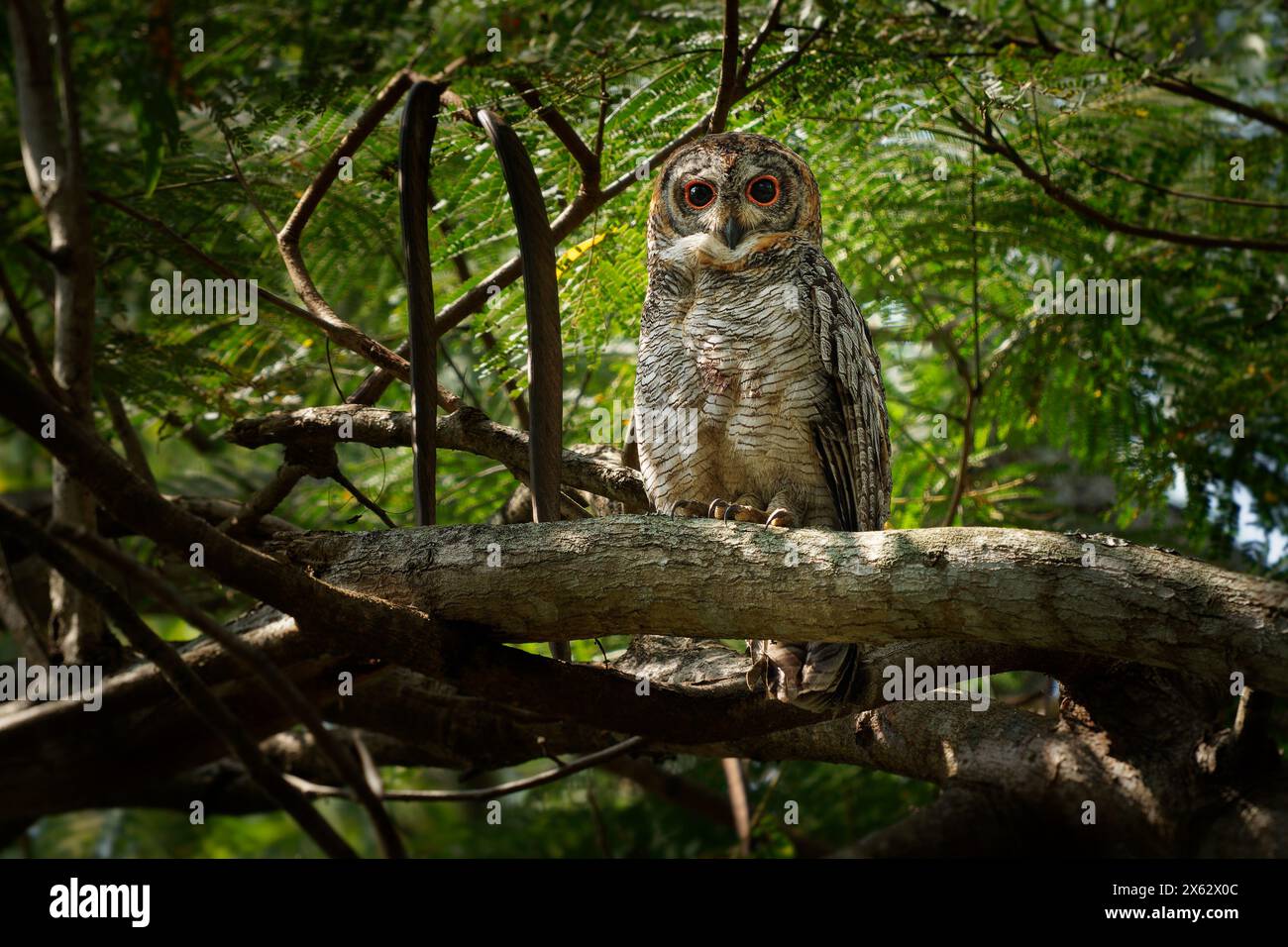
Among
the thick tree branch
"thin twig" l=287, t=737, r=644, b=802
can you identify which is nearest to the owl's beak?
the thick tree branch

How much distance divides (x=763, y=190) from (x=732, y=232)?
8.0 inches

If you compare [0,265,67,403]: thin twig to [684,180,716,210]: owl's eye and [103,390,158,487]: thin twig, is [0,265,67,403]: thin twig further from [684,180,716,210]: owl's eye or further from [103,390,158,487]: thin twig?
[684,180,716,210]: owl's eye

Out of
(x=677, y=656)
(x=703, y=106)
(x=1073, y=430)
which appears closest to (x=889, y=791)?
(x=1073, y=430)

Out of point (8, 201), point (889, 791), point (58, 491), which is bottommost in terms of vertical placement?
point (889, 791)

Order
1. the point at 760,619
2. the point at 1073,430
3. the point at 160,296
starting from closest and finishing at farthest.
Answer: the point at 760,619, the point at 160,296, the point at 1073,430

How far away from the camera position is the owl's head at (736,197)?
4.34 m

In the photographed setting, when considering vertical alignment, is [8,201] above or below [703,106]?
below

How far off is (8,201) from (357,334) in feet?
4.28

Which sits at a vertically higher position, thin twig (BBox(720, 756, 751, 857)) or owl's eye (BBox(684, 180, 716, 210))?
owl's eye (BBox(684, 180, 716, 210))

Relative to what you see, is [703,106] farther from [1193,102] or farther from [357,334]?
[1193,102]

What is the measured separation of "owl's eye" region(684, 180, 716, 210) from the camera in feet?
14.3

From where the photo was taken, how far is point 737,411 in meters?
4.14
